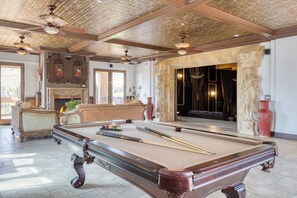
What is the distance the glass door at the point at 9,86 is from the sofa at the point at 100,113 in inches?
157

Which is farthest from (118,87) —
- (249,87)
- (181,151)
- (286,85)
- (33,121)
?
(181,151)

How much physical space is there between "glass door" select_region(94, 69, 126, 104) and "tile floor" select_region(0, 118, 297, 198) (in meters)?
6.54

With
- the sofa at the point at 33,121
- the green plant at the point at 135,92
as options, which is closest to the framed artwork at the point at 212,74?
the green plant at the point at 135,92

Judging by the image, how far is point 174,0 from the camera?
4.04m

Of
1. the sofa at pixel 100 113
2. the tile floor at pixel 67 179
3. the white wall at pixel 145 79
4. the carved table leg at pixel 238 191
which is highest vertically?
the white wall at pixel 145 79

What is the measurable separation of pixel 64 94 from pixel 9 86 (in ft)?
7.19

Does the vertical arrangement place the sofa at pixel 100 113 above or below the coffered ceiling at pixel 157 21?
below

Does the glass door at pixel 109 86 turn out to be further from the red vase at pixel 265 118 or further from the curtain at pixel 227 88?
the red vase at pixel 265 118

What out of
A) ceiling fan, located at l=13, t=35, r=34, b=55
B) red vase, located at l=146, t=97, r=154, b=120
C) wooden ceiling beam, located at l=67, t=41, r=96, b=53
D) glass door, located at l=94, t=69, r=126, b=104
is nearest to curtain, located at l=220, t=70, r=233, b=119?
red vase, located at l=146, t=97, r=154, b=120

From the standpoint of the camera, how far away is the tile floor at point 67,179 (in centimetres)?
268

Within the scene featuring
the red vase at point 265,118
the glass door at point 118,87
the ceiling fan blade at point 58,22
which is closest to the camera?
the ceiling fan blade at point 58,22

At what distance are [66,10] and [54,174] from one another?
136 inches

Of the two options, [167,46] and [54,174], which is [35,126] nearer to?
[54,174]

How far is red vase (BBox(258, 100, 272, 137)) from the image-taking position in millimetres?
6195
